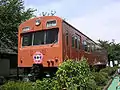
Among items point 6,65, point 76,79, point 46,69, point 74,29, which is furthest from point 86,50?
point 6,65

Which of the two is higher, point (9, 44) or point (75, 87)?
point (9, 44)

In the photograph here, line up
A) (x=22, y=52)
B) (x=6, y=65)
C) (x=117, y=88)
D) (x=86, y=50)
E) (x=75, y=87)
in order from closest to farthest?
(x=75, y=87)
(x=117, y=88)
(x=22, y=52)
(x=86, y=50)
(x=6, y=65)

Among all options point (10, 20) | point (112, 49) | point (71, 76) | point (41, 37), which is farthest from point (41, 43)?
point (112, 49)

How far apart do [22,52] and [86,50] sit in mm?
4736

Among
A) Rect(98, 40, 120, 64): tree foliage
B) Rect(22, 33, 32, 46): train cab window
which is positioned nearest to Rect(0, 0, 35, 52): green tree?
Rect(22, 33, 32, 46): train cab window

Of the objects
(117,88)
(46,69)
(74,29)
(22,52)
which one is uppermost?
(74,29)

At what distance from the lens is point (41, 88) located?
27.9ft

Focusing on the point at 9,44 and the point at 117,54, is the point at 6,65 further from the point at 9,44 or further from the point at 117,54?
the point at 117,54

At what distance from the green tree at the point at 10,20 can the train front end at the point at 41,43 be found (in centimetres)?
783

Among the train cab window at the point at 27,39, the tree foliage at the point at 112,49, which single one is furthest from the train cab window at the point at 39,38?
the tree foliage at the point at 112,49

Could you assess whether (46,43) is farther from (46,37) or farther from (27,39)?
(27,39)

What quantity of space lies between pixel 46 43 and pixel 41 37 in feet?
1.76

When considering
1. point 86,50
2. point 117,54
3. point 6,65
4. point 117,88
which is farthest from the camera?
point 117,54

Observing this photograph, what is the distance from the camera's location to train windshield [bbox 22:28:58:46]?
12.2 metres
